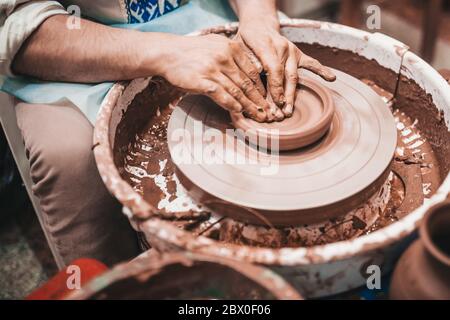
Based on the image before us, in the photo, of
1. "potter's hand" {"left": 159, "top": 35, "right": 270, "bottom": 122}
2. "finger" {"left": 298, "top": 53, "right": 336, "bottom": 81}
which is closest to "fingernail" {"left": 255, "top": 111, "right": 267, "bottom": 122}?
"potter's hand" {"left": 159, "top": 35, "right": 270, "bottom": 122}

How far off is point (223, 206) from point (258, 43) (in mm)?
517

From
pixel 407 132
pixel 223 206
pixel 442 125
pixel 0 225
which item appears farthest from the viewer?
pixel 0 225

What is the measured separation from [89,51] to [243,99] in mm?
482

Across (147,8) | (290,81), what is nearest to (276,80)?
(290,81)

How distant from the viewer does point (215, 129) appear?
1240 mm

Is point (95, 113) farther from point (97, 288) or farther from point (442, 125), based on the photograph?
point (442, 125)

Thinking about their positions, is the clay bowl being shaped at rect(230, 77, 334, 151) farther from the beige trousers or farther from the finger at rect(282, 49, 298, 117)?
the beige trousers

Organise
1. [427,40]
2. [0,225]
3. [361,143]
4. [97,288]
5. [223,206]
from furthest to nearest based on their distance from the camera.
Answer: [427,40] < [0,225] < [361,143] < [223,206] < [97,288]

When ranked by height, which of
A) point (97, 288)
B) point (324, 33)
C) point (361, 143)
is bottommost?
point (97, 288)

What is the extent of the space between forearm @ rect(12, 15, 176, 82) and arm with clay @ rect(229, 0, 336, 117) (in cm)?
27

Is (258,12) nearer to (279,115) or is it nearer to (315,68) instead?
(315,68)

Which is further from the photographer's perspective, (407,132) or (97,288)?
(407,132)

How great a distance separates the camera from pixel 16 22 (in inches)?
52.1

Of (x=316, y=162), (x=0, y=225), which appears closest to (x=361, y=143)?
(x=316, y=162)
